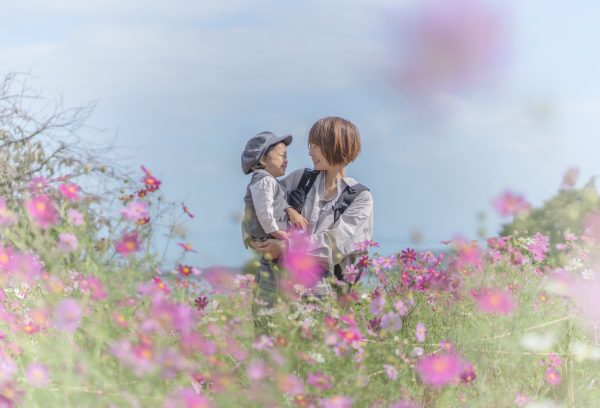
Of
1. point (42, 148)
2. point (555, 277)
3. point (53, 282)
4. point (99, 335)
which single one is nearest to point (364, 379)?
point (99, 335)

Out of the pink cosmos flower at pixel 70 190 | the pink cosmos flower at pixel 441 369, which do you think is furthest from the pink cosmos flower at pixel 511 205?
the pink cosmos flower at pixel 70 190

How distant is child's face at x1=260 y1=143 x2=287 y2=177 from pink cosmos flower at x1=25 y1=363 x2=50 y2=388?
1504 mm

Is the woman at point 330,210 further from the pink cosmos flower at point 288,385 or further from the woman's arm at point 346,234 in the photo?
the pink cosmos flower at point 288,385

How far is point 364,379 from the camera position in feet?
8.61

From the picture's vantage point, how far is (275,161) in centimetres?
370

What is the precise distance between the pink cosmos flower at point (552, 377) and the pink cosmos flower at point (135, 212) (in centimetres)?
192

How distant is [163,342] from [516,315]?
1586 mm

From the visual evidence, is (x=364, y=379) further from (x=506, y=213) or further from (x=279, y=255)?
(x=506, y=213)

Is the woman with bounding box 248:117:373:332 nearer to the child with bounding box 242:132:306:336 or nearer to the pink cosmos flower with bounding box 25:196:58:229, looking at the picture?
the child with bounding box 242:132:306:336

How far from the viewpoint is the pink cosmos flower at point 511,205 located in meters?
3.60

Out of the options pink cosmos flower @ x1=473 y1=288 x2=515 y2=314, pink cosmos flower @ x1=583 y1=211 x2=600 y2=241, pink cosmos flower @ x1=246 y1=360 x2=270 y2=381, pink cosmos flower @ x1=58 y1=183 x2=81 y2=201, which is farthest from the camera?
pink cosmos flower @ x1=583 y1=211 x2=600 y2=241

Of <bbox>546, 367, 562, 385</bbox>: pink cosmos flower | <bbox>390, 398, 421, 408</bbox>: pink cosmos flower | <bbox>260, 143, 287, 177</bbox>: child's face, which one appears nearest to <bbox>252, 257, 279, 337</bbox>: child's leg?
<bbox>260, 143, 287, 177</bbox>: child's face

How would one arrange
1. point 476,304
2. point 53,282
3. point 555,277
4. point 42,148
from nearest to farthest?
point 53,282 < point 476,304 < point 555,277 < point 42,148

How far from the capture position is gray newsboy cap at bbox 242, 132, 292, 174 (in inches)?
145
